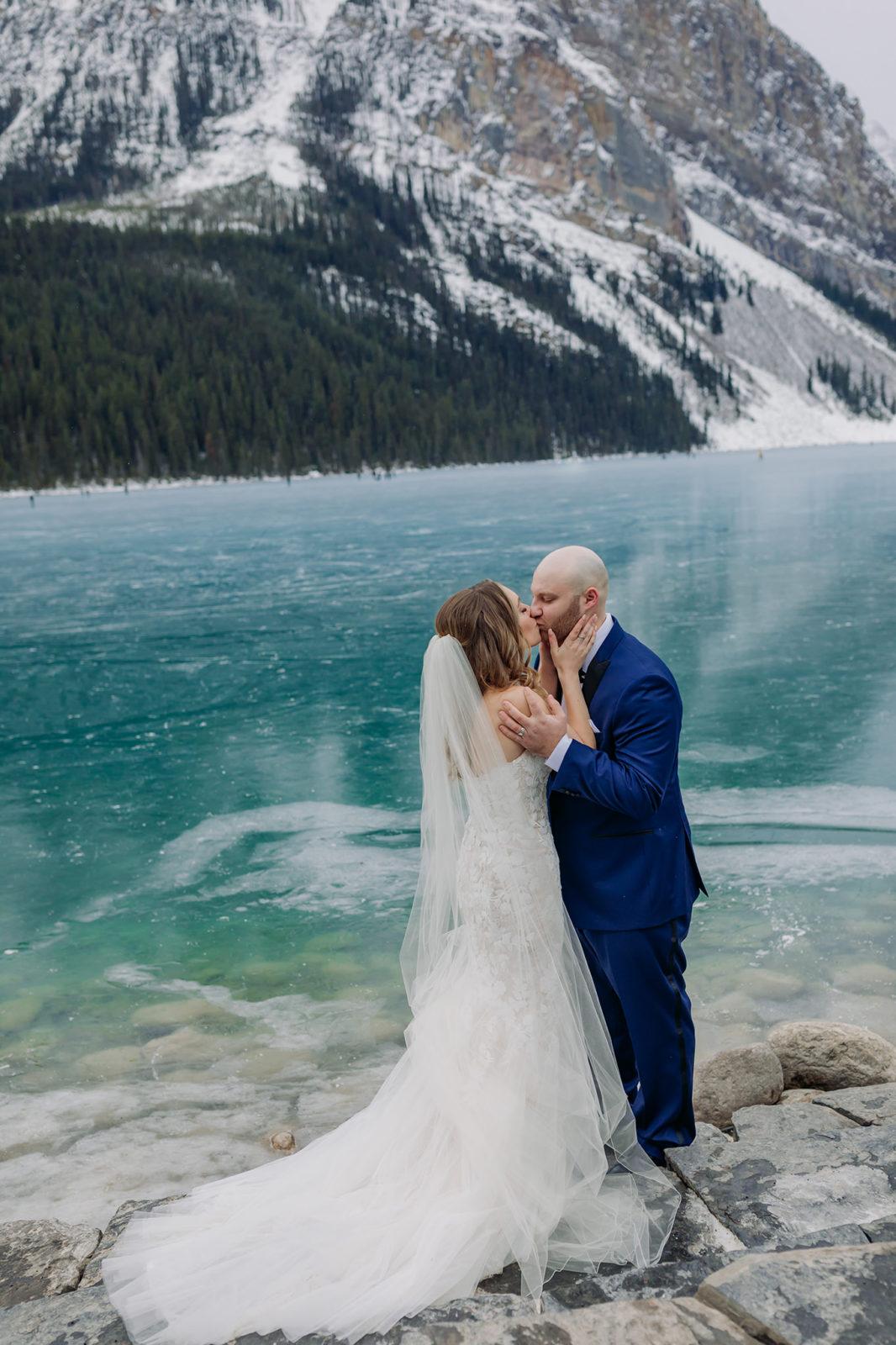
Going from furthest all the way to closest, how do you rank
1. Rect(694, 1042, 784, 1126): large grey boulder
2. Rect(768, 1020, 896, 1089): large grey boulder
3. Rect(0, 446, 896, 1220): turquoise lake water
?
1. Rect(0, 446, 896, 1220): turquoise lake water
2. Rect(768, 1020, 896, 1089): large grey boulder
3. Rect(694, 1042, 784, 1126): large grey boulder

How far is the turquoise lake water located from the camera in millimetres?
6031

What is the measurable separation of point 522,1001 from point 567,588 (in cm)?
140

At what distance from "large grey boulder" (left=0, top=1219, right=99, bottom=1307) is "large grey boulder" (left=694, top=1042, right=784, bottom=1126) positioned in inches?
107

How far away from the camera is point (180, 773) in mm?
12672

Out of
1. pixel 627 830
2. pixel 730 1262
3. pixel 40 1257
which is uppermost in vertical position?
pixel 627 830

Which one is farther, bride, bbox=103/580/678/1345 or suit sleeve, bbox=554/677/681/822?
suit sleeve, bbox=554/677/681/822

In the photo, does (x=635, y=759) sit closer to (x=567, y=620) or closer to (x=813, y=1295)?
(x=567, y=620)

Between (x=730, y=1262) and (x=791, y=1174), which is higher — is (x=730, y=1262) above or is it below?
above

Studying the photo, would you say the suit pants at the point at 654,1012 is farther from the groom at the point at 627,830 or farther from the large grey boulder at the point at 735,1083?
the large grey boulder at the point at 735,1083

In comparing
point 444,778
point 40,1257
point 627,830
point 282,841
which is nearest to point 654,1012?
point 627,830

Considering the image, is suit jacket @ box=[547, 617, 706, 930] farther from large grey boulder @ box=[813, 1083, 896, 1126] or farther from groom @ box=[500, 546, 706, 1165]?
large grey boulder @ box=[813, 1083, 896, 1126]

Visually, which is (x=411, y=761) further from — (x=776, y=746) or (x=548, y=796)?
(x=548, y=796)

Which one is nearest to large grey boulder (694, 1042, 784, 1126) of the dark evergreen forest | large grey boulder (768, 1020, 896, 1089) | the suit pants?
large grey boulder (768, 1020, 896, 1089)

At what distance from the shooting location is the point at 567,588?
11.0ft
